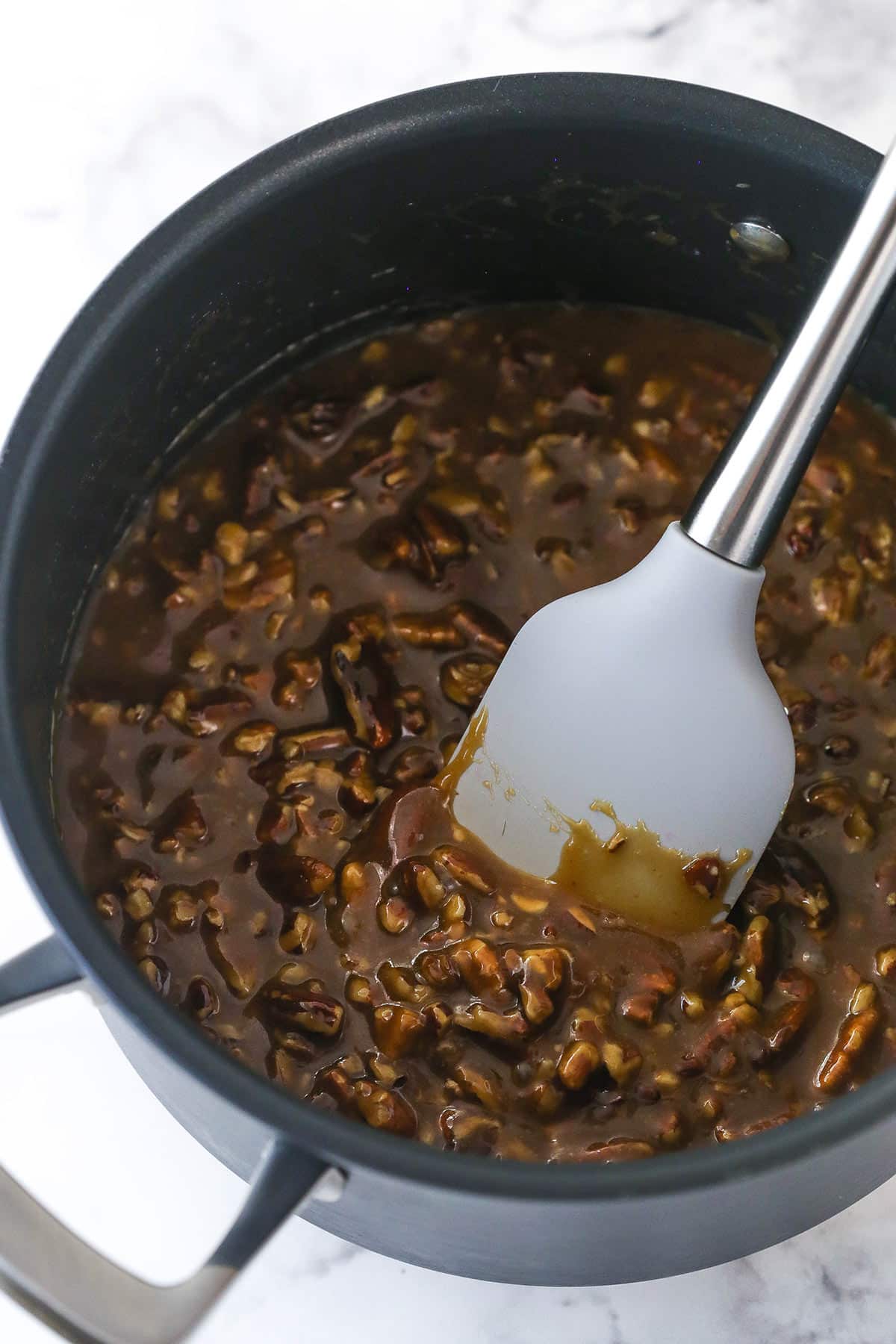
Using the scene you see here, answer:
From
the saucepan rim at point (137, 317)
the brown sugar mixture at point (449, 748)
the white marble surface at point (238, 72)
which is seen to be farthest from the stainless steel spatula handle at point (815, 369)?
the white marble surface at point (238, 72)

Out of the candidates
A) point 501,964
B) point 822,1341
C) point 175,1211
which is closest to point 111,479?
point 501,964

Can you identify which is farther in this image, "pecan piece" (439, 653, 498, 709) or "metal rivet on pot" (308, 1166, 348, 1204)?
"pecan piece" (439, 653, 498, 709)

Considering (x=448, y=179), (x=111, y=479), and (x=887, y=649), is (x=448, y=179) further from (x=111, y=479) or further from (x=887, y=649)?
(x=887, y=649)

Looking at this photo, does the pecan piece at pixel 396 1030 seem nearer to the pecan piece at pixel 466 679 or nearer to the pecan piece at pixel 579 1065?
the pecan piece at pixel 579 1065

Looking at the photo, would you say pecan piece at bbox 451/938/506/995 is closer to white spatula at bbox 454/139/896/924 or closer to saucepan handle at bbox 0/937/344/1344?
white spatula at bbox 454/139/896/924

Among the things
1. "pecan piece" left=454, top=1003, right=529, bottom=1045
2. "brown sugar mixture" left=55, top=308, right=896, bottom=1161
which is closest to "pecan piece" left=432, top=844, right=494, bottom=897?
"brown sugar mixture" left=55, top=308, right=896, bottom=1161

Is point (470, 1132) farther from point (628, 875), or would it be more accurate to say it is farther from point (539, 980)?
point (628, 875)
